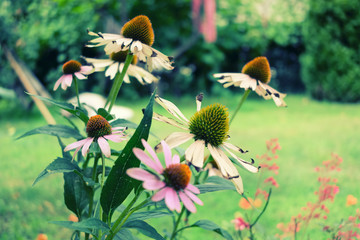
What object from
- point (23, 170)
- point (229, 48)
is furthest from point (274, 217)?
point (229, 48)

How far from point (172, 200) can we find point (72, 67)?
56cm

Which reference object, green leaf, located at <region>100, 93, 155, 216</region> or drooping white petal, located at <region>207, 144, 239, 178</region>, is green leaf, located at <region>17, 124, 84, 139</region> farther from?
drooping white petal, located at <region>207, 144, 239, 178</region>

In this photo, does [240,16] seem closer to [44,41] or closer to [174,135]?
[44,41]

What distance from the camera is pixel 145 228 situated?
64 centimetres

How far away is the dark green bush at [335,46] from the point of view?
5.63 meters

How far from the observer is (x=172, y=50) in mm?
6895

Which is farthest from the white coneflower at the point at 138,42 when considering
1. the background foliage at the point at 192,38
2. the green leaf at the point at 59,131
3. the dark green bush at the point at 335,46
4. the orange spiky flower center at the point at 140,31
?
the dark green bush at the point at 335,46

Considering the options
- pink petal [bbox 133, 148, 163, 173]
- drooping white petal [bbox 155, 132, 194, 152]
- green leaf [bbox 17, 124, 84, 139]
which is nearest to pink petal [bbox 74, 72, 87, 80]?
green leaf [bbox 17, 124, 84, 139]

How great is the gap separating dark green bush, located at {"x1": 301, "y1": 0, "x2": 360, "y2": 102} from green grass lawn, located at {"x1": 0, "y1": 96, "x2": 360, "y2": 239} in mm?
551

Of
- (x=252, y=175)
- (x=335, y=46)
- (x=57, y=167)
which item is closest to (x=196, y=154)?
(x=57, y=167)

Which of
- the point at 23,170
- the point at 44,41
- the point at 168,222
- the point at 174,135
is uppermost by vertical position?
the point at 174,135

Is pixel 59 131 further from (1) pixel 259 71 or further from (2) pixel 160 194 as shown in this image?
(1) pixel 259 71

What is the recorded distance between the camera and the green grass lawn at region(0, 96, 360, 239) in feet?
6.23

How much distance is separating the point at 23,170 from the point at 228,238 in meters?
2.26
